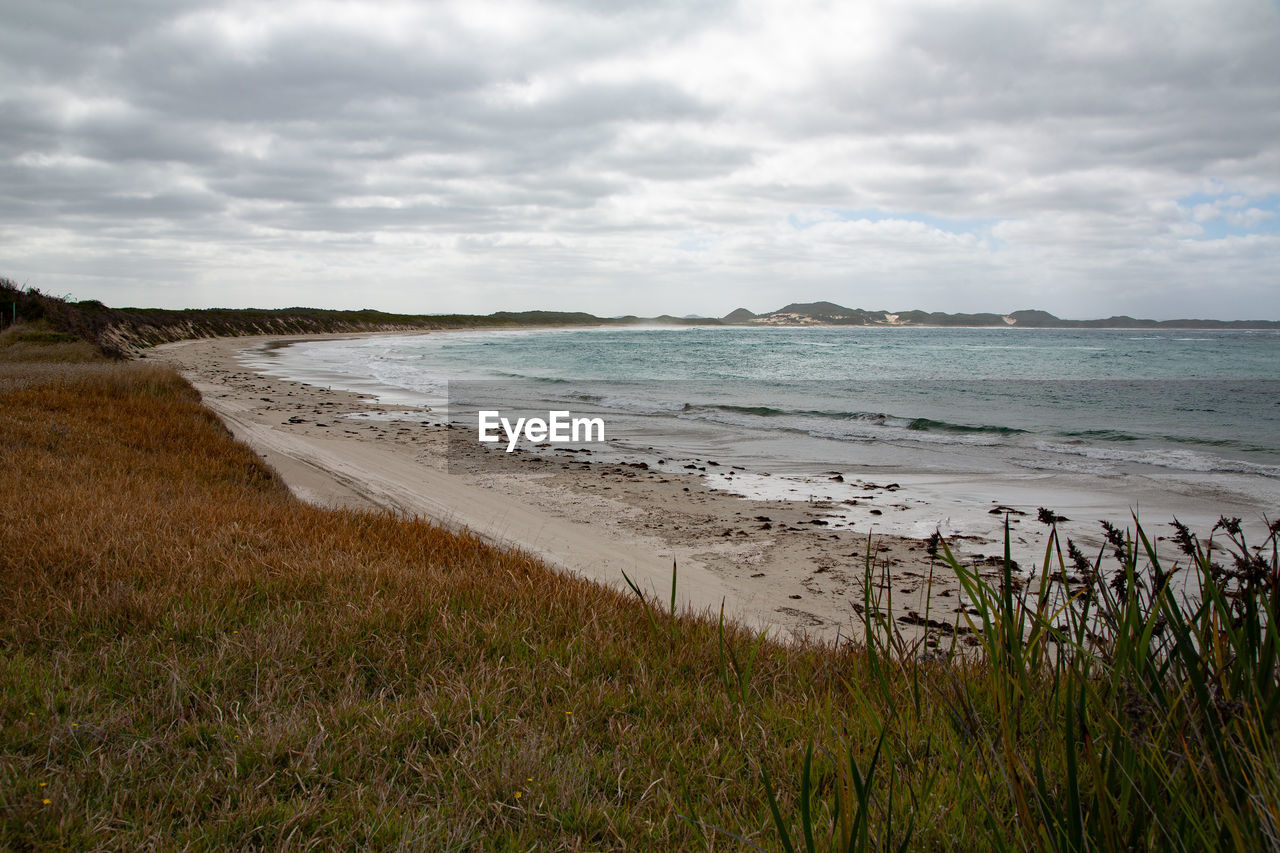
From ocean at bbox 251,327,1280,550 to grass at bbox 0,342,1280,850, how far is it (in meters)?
5.30

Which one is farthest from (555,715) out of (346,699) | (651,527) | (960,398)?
(960,398)

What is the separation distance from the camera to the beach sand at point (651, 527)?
602 cm

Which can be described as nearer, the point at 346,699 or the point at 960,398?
the point at 346,699

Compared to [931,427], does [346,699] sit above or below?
above

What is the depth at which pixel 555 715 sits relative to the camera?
9.86ft

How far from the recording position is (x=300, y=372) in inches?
1180

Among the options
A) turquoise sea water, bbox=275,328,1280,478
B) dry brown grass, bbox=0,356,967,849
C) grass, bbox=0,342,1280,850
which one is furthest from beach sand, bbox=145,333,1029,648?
turquoise sea water, bbox=275,328,1280,478

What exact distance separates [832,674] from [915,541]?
4976mm

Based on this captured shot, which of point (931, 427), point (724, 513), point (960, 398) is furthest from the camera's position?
point (960, 398)

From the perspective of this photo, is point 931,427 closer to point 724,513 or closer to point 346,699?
point 724,513

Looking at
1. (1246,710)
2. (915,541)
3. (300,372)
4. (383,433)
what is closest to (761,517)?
(915,541)

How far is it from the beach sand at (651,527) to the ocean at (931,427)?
891 millimetres

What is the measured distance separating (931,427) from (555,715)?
1633 centimetres

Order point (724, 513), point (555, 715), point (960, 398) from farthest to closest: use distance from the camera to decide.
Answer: point (960, 398) < point (724, 513) < point (555, 715)
